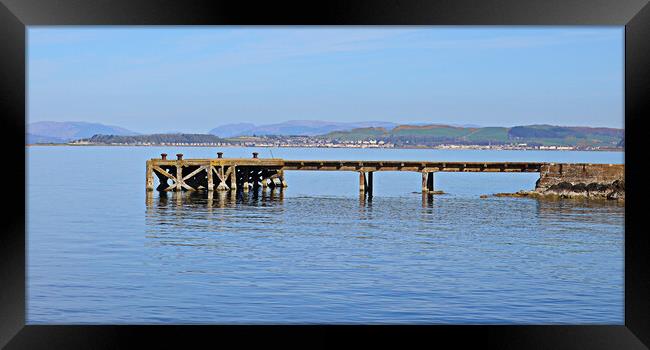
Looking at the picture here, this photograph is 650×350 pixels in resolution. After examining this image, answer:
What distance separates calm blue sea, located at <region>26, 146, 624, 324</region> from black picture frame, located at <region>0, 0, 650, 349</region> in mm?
6542

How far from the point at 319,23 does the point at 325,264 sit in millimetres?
16282

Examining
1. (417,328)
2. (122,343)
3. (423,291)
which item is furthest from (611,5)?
(423,291)

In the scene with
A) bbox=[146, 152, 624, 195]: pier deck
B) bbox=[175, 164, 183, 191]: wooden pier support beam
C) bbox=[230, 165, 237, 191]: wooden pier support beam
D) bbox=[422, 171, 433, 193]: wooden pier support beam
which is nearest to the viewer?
bbox=[146, 152, 624, 195]: pier deck

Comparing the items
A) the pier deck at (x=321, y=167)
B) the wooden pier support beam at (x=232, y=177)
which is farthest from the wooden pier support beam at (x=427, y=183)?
the wooden pier support beam at (x=232, y=177)

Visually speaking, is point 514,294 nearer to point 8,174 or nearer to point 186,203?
point 8,174

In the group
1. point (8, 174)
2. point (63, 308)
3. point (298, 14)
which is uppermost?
point (298, 14)

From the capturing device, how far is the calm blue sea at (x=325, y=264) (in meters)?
18.1

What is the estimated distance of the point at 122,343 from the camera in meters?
9.88

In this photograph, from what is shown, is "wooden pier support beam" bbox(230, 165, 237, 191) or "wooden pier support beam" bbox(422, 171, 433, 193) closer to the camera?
"wooden pier support beam" bbox(230, 165, 237, 191)

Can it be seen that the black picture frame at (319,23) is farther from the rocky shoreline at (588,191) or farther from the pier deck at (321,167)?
the rocky shoreline at (588,191)

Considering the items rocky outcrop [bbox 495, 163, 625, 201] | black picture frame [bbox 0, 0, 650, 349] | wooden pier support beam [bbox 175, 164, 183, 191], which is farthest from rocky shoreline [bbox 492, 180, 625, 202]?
black picture frame [bbox 0, 0, 650, 349]

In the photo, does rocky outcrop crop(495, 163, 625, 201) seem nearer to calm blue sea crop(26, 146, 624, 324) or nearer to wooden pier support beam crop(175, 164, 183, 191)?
calm blue sea crop(26, 146, 624, 324)

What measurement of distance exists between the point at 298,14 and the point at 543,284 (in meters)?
14.6

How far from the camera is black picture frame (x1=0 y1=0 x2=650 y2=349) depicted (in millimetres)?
9297
